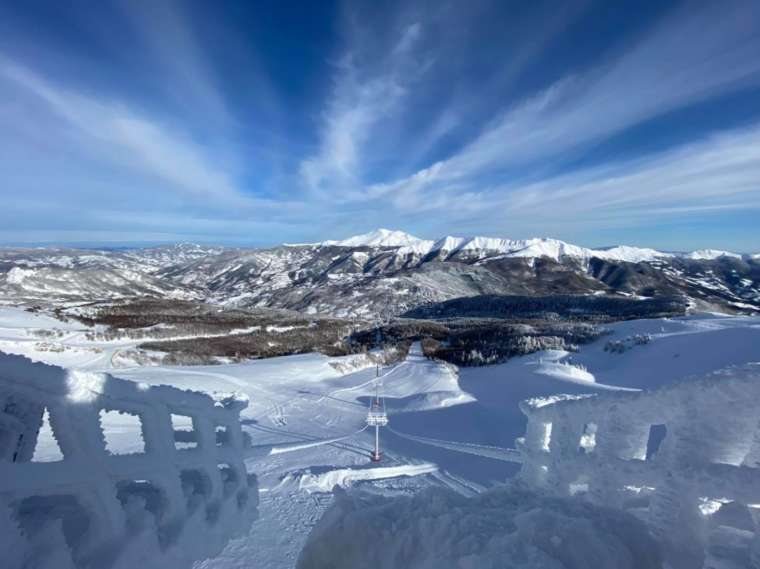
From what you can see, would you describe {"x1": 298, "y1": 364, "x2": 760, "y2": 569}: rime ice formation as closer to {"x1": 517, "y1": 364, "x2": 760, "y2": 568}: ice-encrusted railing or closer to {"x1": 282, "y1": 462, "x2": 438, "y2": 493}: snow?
{"x1": 517, "y1": 364, "x2": 760, "y2": 568}: ice-encrusted railing

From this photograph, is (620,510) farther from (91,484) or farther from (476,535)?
(91,484)

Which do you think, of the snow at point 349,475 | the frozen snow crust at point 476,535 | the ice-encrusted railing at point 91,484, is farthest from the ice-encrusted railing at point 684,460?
the snow at point 349,475

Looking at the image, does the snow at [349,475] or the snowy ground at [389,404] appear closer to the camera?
the snowy ground at [389,404]

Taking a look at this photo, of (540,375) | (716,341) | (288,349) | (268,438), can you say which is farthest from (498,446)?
(288,349)

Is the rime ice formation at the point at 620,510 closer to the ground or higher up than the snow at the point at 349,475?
higher up

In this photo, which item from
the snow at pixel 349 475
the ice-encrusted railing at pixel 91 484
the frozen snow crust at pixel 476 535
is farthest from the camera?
the snow at pixel 349 475

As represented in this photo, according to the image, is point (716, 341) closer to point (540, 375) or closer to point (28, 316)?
point (540, 375)

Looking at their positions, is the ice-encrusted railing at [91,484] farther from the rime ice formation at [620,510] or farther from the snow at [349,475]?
the snow at [349,475]
